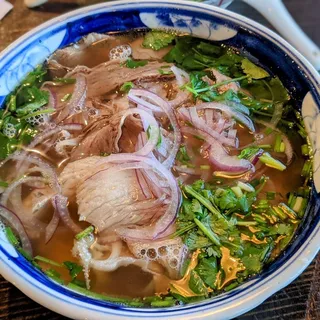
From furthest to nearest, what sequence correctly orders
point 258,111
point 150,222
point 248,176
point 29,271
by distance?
point 258,111 → point 248,176 → point 150,222 → point 29,271

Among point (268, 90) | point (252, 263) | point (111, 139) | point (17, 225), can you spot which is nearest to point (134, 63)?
point (111, 139)

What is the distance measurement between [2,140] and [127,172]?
1.40 ft

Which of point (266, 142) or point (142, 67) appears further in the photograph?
point (142, 67)

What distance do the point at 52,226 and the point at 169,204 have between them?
33 cm

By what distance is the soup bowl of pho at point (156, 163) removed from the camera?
1186mm

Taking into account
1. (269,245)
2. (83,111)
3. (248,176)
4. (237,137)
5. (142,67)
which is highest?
(142,67)

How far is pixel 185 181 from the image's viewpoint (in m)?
1.37

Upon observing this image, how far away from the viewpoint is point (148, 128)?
54.5 inches

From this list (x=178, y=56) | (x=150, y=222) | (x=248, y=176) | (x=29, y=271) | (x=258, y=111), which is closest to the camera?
(x=29, y=271)

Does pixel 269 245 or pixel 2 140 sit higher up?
pixel 2 140

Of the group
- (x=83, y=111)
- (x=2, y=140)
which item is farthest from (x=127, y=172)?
(x=2, y=140)

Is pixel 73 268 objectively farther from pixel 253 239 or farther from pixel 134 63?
pixel 134 63

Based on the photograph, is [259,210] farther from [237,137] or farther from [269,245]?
[237,137]

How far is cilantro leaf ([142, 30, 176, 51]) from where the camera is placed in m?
1.67
